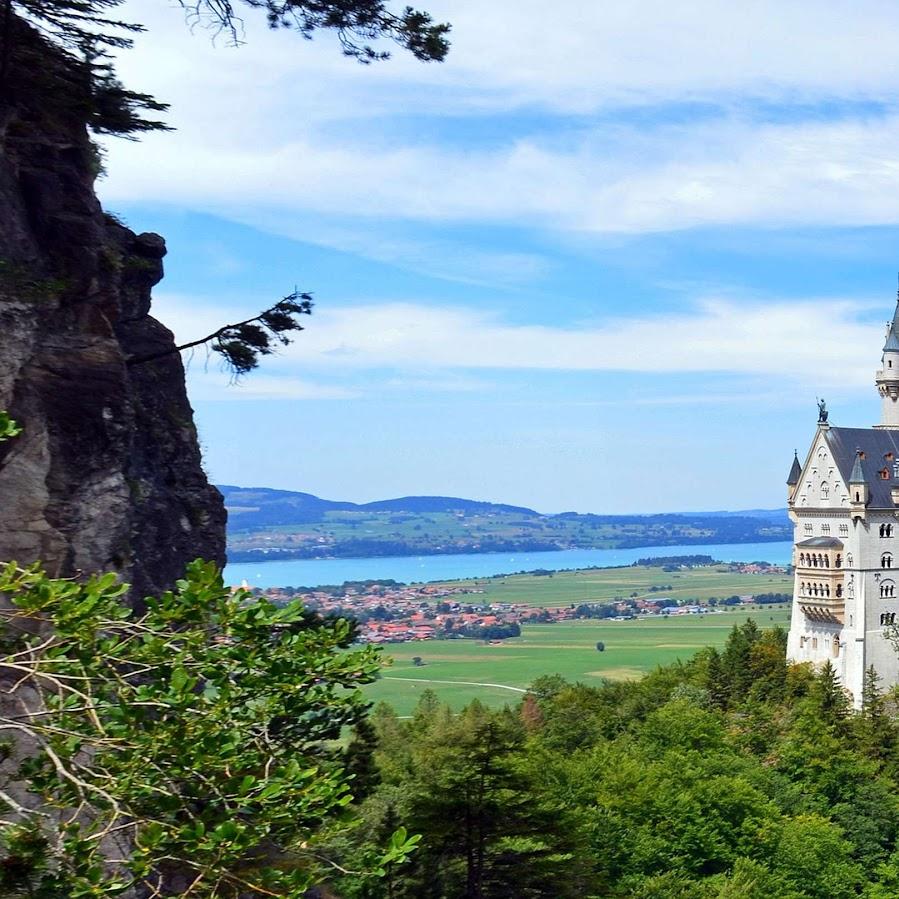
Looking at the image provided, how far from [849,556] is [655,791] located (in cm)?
2914

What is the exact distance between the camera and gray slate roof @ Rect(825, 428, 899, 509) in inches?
2724

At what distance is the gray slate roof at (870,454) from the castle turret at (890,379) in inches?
107

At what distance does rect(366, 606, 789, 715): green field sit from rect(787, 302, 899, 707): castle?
49.8 meters

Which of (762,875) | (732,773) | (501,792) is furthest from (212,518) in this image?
(732,773)

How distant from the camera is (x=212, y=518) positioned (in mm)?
28766

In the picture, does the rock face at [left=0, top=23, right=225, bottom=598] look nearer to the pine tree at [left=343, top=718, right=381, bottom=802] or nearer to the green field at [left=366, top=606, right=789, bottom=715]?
the pine tree at [left=343, top=718, right=381, bottom=802]

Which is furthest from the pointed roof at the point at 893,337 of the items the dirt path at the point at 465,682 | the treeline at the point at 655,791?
the dirt path at the point at 465,682

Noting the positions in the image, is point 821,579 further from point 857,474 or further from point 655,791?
point 655,791

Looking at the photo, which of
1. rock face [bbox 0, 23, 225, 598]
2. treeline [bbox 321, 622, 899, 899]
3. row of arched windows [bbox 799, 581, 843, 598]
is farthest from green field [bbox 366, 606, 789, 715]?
rock face [bbox 0, 23, 225, 598]

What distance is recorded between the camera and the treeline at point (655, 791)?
29.5 m

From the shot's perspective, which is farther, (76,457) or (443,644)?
(443,644)

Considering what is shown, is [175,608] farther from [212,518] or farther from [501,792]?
[501,792]

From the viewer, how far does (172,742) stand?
10844 millimetres

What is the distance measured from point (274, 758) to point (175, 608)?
1.93 m
